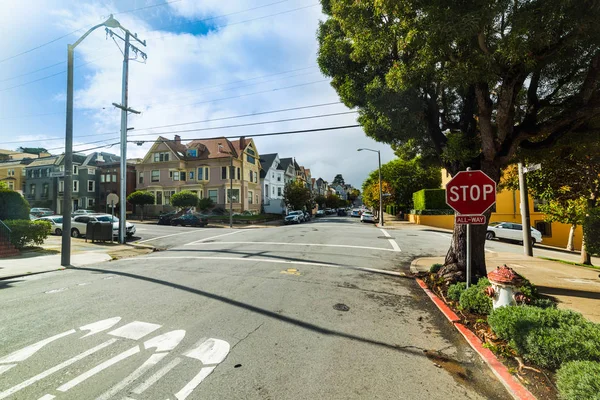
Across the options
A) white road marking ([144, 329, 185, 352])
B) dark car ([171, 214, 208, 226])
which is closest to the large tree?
white road marking ([144, 329, 185, 352])

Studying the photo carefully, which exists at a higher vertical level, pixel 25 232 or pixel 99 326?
pixel 25 232

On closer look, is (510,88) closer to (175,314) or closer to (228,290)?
(228,290)

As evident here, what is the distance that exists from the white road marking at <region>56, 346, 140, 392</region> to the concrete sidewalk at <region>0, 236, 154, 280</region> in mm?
8134

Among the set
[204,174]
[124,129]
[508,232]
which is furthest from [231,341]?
[204,174]

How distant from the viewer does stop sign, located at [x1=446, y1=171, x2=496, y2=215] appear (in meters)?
5.48

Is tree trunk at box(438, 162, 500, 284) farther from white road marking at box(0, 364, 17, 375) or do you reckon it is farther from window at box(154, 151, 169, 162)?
window at box(154, 151, 169, 162)

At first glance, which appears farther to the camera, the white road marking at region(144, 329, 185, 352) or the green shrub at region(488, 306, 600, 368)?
the white road marking at region(144, 329, 185, 352)

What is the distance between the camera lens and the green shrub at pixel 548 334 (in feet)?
10.8

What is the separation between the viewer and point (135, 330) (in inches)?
181

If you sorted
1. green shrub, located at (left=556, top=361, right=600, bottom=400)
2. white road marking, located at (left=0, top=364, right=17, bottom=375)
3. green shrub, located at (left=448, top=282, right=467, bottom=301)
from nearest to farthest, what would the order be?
1. green shrub, located at (left=556, top=361, right=600, bottom=400)
2. white road marking, located at (left=0, top=364, right=17, bottom=375)
3. green shrub, located at (left=448, top=282, right=467, bottom=301)

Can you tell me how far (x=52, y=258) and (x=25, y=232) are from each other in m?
3.08

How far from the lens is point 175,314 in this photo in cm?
533

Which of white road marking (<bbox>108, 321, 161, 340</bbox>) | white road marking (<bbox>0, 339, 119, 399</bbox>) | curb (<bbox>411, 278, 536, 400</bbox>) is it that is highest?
white road marking (<bbox>0, 339, 119, 399</bbox>)

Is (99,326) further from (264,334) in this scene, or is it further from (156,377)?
(264,334)
